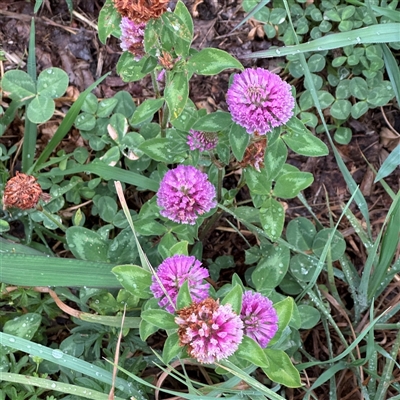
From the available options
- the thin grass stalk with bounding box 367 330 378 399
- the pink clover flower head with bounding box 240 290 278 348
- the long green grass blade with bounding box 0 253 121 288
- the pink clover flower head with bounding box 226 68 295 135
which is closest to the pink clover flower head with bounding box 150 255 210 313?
the pink clover flower head with bounding box 240 290 278 348

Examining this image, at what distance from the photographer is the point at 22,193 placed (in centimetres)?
137

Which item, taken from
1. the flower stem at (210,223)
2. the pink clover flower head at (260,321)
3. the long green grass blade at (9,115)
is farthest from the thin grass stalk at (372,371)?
the long green grass blade at (9,115)

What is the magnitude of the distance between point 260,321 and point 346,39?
811mm

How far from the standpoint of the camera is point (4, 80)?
5.43 ft

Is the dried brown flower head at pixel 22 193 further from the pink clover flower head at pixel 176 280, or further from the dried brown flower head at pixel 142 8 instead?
the dried brown flower head at pixel 142 8

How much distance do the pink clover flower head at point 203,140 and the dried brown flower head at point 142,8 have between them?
15.0 inches

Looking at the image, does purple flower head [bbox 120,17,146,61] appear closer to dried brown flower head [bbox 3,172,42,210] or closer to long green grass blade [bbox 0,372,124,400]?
dried brown flower head [bbox 3,172,42,210]

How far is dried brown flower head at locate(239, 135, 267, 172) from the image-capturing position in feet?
4.25

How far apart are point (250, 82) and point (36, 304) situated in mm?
960

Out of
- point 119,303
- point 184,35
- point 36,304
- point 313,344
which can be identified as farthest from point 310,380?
point 184,35

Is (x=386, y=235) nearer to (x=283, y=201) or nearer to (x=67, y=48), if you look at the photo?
(x=283, y=201)

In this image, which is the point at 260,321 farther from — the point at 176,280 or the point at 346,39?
the point at 346,39

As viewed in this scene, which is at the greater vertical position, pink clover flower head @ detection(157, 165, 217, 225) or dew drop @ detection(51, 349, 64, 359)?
pink clover flower head @ detection(157, 165, 217, 225)

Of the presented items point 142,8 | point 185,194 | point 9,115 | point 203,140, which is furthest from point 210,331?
point 9,115
